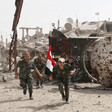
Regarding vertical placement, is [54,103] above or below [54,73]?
below

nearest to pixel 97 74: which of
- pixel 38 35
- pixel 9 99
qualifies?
pixel 9 99

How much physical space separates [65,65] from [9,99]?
2.28 m

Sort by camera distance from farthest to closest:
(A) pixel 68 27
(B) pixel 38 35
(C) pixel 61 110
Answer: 1. (B) pixel 38 35
2. (A) pixel 68 27
3. (C) pixel 61 110

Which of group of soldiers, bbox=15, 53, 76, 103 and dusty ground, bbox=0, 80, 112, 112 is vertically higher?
group of soldiers, bbox=15, 53, 76, 103

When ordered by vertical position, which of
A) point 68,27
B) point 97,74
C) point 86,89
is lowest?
point 86,89

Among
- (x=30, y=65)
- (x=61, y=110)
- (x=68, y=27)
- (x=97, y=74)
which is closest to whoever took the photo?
(x=61, y=110)

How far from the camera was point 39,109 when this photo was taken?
19.7 ft

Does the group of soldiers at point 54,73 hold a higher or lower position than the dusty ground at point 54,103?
higher

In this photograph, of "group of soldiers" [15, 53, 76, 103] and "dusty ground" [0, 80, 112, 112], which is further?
"group of soldiers" [15, 53, 76, 103]

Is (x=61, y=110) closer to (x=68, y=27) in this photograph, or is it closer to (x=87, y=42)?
(x=87, y=42)

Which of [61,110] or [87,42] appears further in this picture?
[87,42]

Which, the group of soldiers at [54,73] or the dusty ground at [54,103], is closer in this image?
the dusty ground at [54,103]

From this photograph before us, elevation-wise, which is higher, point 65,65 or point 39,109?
point 65,65

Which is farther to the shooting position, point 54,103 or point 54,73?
point 54,73
